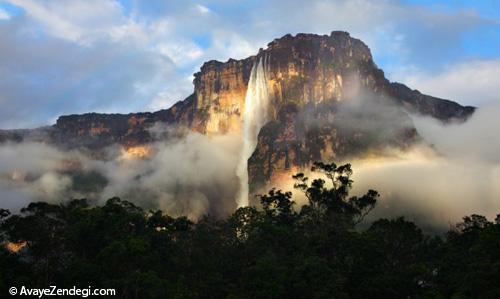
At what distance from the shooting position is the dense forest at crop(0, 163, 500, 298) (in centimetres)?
6112

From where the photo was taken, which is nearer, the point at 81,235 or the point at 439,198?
the point at 81,235

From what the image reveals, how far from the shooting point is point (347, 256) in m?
74.4

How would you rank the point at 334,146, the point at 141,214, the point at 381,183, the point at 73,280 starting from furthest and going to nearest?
1. the point at 334,146
2. the point at 381,183
3. the point at 141,214
4. the point at 73,280

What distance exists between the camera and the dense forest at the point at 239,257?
61.1m

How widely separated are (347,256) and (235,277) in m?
13.8

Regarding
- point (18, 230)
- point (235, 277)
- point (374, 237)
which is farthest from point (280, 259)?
point (18, 230)

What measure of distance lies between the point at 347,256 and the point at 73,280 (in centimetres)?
3214

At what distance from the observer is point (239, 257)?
7581cm

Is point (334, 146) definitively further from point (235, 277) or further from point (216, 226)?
point (235, 277)

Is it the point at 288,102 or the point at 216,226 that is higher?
the point at 288,102

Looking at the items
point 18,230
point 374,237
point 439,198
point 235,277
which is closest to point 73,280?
point 18,230

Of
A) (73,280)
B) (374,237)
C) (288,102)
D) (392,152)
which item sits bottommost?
(73,280)

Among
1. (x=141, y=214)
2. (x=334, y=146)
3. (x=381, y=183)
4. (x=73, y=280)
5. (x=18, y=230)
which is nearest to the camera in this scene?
(x=73, y=280)

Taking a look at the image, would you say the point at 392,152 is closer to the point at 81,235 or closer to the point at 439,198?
the point at 439,198
